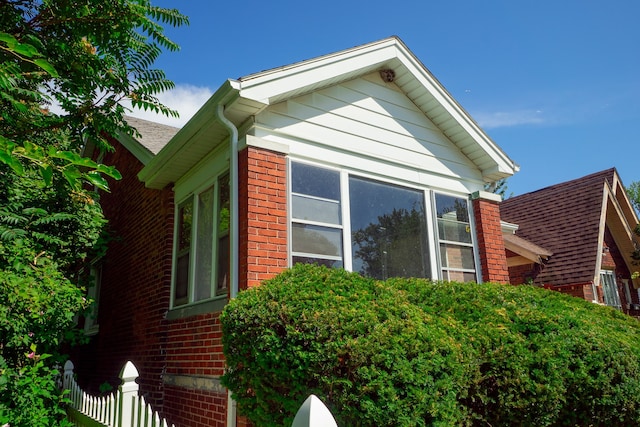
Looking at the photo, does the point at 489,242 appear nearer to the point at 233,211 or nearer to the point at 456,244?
the point at 456,244

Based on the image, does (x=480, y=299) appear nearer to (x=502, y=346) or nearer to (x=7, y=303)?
(x=502, y=346)

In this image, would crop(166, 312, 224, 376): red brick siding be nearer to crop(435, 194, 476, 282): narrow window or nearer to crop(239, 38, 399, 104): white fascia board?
crop(239, 38, 399, 104): white fascia board

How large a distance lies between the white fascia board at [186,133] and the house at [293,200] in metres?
0.02

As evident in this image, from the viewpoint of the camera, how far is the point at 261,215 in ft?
18.2

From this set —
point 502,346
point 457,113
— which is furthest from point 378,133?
point 502,346

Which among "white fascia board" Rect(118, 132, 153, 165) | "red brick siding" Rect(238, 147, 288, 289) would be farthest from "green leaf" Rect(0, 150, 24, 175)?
"white fascia board" Rect(118, 132, 153, 165)

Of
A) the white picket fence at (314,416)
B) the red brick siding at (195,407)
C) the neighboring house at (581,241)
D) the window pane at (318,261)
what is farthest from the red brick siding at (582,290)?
the white picket fence at (314,416)

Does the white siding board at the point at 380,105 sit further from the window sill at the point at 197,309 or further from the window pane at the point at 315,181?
the window sill at the point at 197,309

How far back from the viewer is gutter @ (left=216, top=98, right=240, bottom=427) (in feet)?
17.0

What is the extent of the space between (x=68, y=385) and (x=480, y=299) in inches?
244

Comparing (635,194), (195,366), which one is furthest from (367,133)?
(635,194)

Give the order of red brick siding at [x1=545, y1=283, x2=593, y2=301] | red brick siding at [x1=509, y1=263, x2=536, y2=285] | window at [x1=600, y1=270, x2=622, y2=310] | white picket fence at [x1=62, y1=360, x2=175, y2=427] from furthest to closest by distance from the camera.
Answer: window at [x1=600, y1=270, x2=622, y2=310] → red brick siding at [x1=509, y1=263, x2=536, y2=285] → red brick siding at [x1=545, y1=283, x2=593, y2=301] → white picket fence at [x1=62, y1=360, x2=175, y2=427]

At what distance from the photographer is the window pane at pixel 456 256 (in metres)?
7.57

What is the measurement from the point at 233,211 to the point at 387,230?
2.43 m
